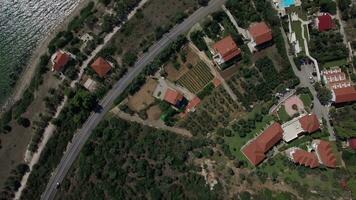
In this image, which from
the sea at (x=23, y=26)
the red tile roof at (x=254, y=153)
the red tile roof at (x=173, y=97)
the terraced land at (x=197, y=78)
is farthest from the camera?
the sea at (x=23, y=26)

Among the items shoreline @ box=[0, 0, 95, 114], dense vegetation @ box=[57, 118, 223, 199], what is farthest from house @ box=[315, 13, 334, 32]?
shoreline @ box=[0, 0, 95, 114]

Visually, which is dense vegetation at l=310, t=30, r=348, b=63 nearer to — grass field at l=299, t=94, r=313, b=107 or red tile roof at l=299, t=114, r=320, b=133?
→ grass field at l=299, t=94, r=313, b=107

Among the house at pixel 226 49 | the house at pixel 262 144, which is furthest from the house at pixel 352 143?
the house at pixel 226 49

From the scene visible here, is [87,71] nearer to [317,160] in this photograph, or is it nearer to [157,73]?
[157,73]

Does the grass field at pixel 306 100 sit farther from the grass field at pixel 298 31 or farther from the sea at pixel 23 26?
the sea at pixel 23 26

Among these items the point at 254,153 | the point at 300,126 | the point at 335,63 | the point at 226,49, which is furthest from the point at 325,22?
the point at 254,153

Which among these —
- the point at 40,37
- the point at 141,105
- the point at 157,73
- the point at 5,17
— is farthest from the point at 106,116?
the point at 5,17
